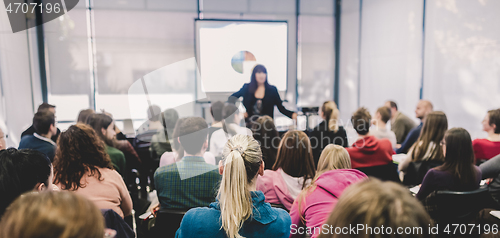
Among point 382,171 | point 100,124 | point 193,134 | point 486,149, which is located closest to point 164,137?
point 100,124

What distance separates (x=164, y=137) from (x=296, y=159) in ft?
5.25

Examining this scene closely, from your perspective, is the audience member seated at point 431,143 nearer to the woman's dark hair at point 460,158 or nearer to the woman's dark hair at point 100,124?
the woman's dark hair at point 460,158

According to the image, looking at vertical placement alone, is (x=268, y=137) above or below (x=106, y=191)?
above

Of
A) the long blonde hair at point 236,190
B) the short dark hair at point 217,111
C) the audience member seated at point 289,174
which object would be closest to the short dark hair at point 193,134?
the audience member seated at point 289,174

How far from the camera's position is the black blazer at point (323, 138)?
119 inches

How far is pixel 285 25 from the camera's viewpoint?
6383mm

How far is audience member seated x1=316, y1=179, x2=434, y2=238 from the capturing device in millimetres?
570

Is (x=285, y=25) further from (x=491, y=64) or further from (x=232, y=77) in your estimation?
(x=491, y=64)

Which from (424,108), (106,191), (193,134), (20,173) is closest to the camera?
(20,173)

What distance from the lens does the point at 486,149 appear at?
2.61 m

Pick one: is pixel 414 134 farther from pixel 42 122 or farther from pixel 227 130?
pixel 42 122

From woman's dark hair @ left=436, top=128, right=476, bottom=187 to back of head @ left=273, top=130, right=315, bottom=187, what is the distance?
846 mm

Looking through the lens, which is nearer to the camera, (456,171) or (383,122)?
(456,171)

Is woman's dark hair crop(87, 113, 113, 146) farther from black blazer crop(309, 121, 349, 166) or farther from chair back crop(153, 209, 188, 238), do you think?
black blazer crop(309, 121, 349, 166)
